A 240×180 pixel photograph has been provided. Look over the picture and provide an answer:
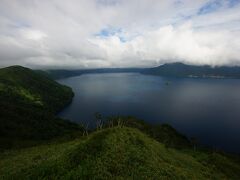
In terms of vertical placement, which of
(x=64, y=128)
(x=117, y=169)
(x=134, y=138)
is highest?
(x=117, y=169)

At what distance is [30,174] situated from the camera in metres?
25.8

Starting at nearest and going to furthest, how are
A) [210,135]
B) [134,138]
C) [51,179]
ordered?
[51,179]
[134,138]
[210,135]

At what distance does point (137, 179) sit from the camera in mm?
25812

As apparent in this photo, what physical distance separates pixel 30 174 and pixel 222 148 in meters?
130

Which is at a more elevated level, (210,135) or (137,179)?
(137,179)

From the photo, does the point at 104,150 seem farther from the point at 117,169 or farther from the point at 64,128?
the point at 64,128

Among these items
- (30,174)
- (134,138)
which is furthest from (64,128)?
(30,174)

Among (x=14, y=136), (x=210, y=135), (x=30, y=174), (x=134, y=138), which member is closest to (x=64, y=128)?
(x=14, y=136)

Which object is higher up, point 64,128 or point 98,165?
Answer: point 98,165

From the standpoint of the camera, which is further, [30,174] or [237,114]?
[237,114]

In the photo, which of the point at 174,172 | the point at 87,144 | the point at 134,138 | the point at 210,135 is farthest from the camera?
the point at 210,135

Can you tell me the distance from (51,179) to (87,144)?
9.93m

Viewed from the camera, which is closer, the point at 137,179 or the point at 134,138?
the point at 137,179

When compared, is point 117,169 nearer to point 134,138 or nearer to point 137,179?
point 137,179
